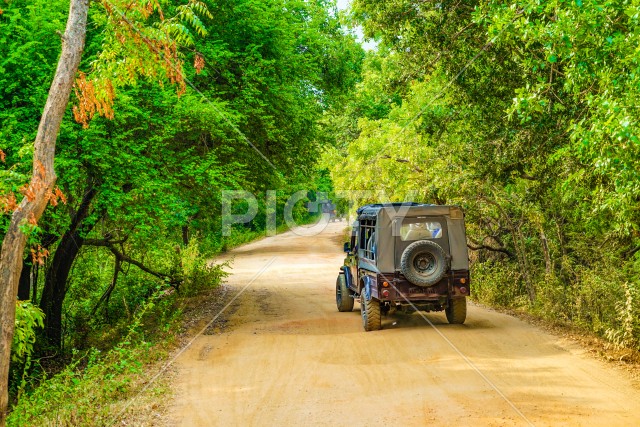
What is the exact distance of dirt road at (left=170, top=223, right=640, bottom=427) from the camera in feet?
25.9

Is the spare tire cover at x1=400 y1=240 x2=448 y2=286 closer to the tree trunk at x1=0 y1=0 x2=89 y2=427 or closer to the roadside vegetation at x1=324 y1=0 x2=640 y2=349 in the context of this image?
the roadside vegetation at x1=324 y1=0 x2=640 y2=349

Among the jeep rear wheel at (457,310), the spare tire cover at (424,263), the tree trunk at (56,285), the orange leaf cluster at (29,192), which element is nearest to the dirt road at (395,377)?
the jeep rear wheel at (457,310)

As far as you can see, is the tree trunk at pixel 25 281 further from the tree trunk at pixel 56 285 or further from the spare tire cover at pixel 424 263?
the spare tire cover at pixel 424 263

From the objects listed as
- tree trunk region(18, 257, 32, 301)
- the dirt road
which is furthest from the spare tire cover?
tree trunk region(18, 257, 32, 301)

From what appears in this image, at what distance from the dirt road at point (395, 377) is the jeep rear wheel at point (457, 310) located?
18 cm

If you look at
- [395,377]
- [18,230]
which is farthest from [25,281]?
[395,377]

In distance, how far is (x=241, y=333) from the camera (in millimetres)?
14125

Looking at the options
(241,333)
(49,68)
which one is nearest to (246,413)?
(241,333)

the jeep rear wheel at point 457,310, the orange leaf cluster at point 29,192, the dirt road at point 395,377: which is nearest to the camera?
the orange leaf cluster at point 29,192

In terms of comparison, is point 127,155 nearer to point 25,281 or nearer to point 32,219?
point 25,281

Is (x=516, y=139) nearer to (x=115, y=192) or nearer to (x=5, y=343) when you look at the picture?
(x=115, y=192)

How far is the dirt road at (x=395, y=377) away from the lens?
7.90 meters

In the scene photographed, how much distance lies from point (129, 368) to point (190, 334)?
4.10 metres

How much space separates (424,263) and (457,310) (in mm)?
1439
